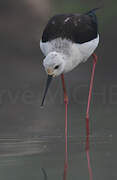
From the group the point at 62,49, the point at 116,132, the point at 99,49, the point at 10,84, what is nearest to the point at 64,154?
the point at 116,132

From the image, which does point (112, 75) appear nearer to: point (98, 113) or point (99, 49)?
point (99, 49)

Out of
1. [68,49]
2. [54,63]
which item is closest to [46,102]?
[68,49]

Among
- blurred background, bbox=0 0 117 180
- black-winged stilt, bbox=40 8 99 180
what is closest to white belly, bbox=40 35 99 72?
black-winged stilt, bbox=40 8 99 180

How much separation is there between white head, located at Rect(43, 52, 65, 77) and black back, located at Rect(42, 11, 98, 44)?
26 cm

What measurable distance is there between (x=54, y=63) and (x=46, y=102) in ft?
5.78

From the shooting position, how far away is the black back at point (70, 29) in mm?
6480

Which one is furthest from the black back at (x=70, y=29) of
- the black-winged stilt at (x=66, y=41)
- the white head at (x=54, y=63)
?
the white head at (x=54, y=63)

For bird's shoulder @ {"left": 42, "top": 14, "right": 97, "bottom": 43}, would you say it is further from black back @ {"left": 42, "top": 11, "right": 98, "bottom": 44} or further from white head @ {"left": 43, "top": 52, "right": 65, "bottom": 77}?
white head @ {"left": 43, "top": 52, "right": 65, "bottom": 77}

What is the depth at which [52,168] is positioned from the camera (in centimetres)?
497

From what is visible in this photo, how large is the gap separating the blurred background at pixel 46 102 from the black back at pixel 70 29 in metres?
0.92

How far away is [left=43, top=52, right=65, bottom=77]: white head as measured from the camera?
6133 mm

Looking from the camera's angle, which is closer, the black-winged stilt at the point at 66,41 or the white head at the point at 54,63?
the white head at the point at 54,63

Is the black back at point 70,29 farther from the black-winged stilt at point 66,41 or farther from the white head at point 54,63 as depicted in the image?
the white head at point 54,63

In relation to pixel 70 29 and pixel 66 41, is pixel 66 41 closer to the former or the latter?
pixel 66 41
